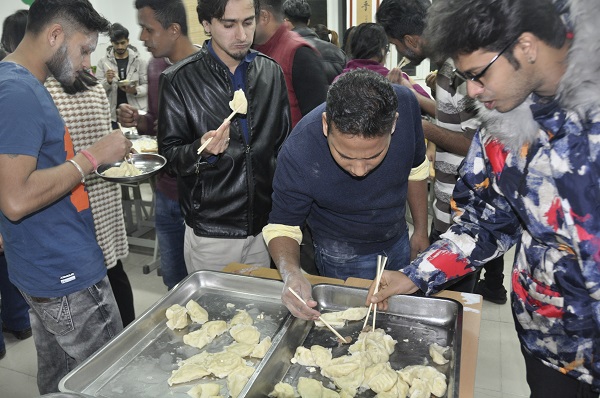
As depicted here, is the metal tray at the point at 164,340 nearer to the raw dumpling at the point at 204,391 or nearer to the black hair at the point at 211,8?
the raw dumpling at the point at 204,391

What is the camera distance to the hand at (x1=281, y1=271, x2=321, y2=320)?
5.30ft

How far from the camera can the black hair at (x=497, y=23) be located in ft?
3.57

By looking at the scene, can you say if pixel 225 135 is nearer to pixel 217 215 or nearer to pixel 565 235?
pixel 217 215

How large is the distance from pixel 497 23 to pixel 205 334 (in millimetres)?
1272

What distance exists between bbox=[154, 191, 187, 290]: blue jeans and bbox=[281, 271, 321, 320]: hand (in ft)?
4.01

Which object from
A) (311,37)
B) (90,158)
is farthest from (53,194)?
(311,37)

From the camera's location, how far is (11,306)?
3.16 metres

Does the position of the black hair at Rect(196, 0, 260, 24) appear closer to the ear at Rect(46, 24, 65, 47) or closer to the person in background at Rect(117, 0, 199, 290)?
the person in background at Rect(117, 0, 199, 290)

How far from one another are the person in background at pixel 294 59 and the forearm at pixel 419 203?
2.90 ft

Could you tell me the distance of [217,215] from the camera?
2273mm

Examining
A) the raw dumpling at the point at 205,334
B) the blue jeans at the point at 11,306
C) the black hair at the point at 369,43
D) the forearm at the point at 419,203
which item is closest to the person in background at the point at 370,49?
the black hair at the point at 369,43

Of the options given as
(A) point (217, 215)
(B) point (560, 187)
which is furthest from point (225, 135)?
(B) point (560, 187)

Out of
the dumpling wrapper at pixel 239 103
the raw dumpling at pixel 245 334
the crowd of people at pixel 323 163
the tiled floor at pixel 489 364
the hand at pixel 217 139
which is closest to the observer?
the crowd of people at pixel 323 163

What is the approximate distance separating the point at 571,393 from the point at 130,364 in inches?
53.3
